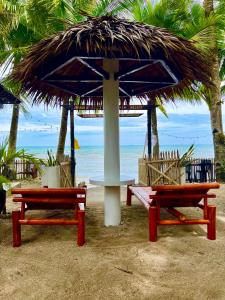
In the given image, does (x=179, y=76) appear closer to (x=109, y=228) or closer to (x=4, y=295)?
(x=109, y=228)

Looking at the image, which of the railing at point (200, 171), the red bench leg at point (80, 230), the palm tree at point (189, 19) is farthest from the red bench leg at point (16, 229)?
the railing at point (200, 171)

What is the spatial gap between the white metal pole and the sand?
12.2 inches

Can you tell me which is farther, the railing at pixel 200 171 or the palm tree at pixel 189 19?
the railing at pixel 200 171

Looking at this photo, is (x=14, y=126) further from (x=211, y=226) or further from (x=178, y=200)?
(x=211, y=226)

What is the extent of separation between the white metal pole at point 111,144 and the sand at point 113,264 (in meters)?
0.31

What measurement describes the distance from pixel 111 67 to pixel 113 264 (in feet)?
10.4

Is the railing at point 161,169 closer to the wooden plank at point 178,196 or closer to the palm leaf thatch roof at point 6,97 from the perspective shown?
the palm leaf thatch roof at point 6,97

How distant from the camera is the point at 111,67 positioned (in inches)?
218

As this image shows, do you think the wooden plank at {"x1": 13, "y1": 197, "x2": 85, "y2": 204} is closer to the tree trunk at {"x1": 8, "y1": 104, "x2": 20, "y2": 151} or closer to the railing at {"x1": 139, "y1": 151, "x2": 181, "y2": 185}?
the railing at {"x1": 139, "y1": 151, "x2": 181, "y2": 185}

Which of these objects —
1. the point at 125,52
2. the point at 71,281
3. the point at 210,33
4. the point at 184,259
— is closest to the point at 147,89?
the point at 125,52

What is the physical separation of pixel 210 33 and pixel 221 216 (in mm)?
8092

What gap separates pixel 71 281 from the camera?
3.39 metres

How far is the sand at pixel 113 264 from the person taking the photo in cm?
319

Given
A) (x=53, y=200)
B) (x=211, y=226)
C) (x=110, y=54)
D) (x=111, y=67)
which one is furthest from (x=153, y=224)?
(x=111, y=67)
